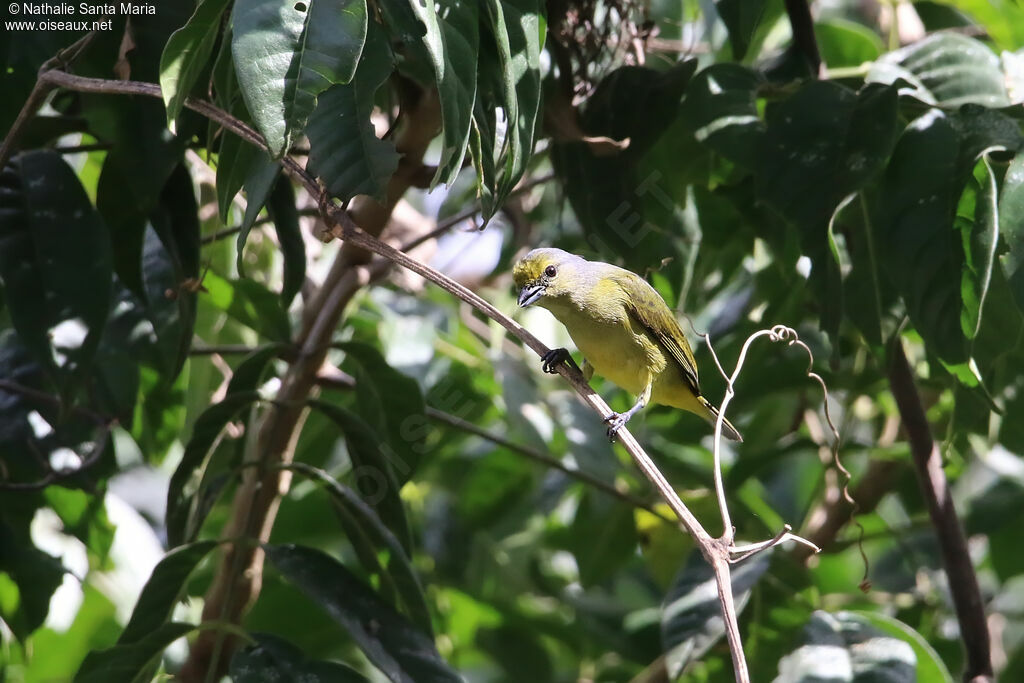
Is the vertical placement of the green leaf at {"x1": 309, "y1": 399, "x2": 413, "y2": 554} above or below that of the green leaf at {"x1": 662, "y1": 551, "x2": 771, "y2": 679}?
above

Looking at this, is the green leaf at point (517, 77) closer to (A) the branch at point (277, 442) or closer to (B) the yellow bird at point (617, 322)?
(A) the branch at point (277, 442)

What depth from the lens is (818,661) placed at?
2.45 meters

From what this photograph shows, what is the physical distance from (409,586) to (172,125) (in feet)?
4.03

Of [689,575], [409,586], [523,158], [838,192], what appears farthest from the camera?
[689,575]

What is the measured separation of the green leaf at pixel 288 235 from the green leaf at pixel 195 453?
28cm

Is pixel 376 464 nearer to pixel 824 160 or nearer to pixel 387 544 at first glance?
pixel 387 544

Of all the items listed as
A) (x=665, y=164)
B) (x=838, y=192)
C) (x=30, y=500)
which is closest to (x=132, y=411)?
(x=30, y=500)

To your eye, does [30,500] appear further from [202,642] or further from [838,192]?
[838,192]

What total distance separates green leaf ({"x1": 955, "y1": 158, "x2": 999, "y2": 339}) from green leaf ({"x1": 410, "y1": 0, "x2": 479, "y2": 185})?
3.28 ft

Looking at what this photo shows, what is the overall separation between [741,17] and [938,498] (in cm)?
126

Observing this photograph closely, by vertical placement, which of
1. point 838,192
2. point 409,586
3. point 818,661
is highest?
point 838,192

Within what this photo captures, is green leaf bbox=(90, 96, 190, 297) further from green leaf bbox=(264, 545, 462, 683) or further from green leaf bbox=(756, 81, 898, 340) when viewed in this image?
green leaf bbox=(756, 81, 898, 340)

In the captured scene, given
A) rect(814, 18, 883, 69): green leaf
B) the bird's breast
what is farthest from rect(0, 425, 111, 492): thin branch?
rect(814, 18, 883, 69): green leaf

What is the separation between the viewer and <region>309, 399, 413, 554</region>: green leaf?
236 cm
